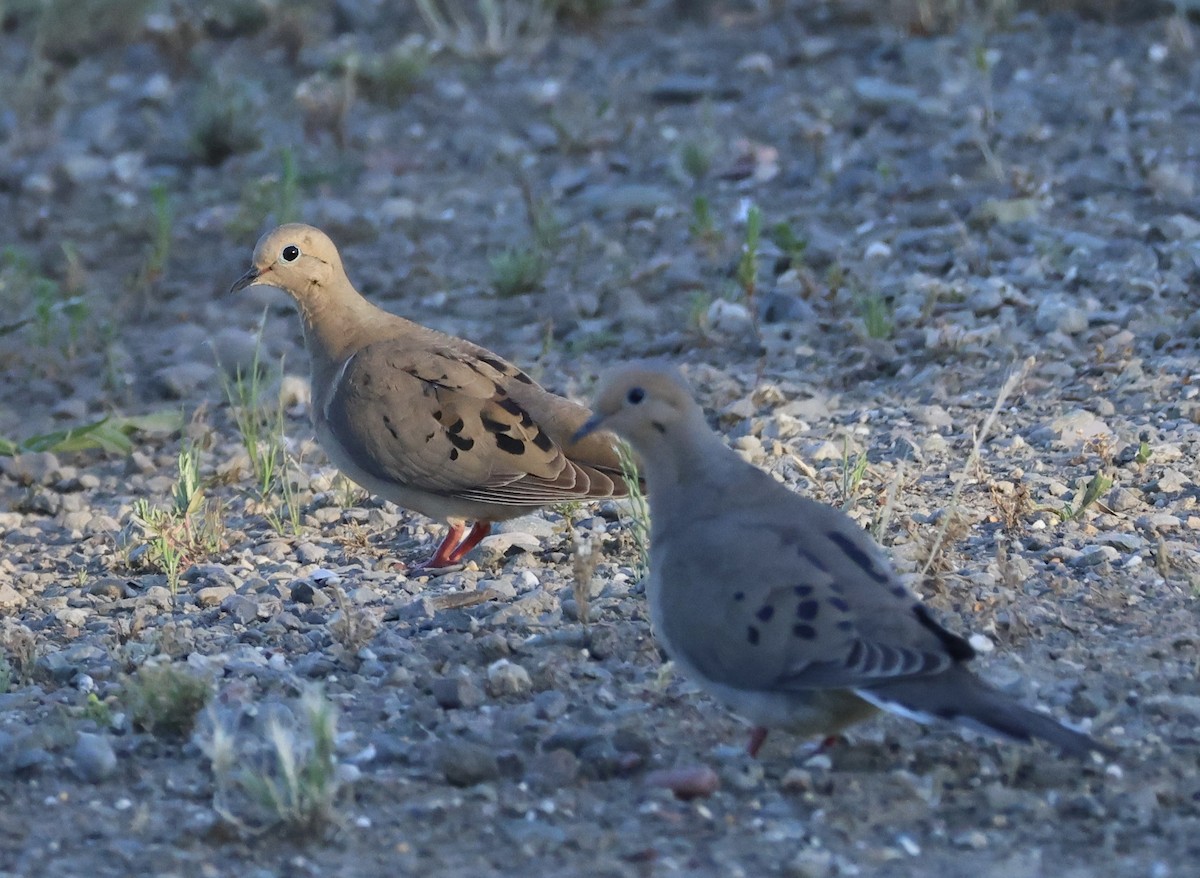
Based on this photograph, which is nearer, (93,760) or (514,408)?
(93,760)

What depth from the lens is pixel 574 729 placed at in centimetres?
384

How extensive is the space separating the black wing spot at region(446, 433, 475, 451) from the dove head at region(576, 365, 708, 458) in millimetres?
1358

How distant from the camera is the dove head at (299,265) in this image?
594 cm

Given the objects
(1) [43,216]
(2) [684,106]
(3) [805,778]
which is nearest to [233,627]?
(3) [805,778]

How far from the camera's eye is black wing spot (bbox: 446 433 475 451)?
17.6ft

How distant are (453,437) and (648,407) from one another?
1492 mm

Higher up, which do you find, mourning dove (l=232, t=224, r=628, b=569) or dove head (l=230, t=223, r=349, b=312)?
dove head (l=230, t=223, r=349, b=312)

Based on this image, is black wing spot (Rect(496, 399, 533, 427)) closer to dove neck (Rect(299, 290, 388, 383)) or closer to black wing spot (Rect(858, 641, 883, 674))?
dove neck (Rect(299, 290, 388, 383))

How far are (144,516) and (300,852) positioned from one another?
2.01 metres

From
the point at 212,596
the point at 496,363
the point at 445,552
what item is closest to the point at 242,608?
the point at 212,596

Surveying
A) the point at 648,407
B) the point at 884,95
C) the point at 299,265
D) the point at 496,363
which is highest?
the point at 884,95

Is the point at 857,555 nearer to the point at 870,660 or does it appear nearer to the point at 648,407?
the point at 870,660

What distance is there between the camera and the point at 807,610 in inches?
138

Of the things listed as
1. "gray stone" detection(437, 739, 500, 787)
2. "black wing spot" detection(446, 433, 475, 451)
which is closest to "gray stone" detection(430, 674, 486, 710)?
"gray stone" detection(437, 739, 500, 787)
